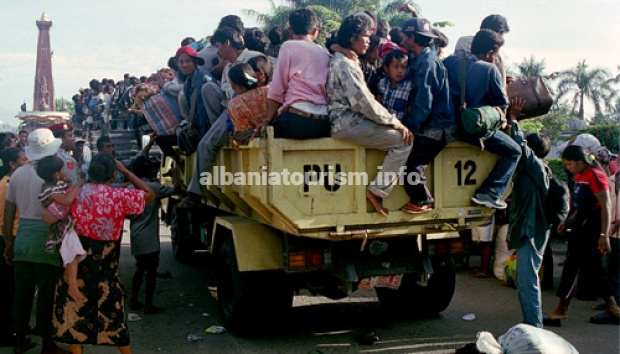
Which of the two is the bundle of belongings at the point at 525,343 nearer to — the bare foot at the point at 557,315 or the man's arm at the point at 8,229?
the bare foot at the point at 557,315

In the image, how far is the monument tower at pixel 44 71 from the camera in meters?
36.9

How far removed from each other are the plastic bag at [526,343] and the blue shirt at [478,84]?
188 centimetres

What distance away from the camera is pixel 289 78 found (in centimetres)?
500

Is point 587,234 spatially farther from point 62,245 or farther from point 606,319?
point 62,245

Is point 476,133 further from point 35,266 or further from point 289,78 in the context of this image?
point 35,266

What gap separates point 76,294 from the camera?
14.7 feet

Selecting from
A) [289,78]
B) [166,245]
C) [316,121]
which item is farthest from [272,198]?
[166,245]

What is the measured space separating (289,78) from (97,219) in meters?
1.88

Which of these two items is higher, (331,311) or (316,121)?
(316,121)

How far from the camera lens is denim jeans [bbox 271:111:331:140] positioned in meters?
4.71

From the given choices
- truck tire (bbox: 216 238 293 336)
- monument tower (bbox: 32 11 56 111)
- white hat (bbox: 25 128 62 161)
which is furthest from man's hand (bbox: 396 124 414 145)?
monument tower (bbox: 32 11 56 111)

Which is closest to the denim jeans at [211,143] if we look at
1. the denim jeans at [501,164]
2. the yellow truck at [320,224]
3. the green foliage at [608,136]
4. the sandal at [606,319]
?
the yellow truck at [320,224]

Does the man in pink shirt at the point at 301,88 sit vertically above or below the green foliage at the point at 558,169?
above

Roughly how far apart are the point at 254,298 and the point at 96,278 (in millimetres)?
1435
